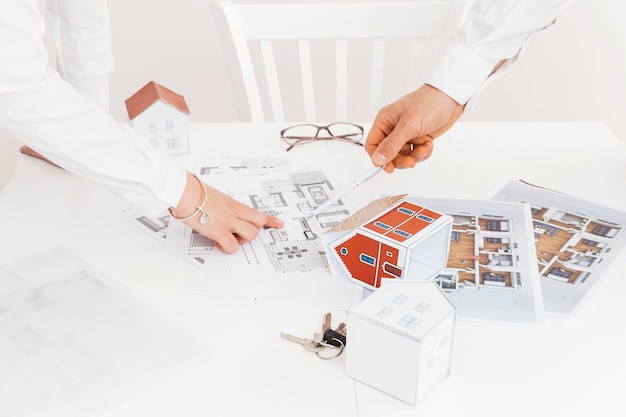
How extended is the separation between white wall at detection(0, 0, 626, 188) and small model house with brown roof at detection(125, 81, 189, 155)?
0.94m

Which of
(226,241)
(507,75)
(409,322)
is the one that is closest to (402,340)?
(409,322)

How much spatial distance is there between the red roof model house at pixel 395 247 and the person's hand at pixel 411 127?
241 mm

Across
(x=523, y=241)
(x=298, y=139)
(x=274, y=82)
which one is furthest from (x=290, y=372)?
(x=274, y=82)

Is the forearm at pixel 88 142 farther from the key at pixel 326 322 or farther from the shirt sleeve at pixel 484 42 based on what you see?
the shirt sleeve at pixel 484 42

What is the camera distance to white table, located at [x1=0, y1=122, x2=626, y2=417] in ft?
2.40

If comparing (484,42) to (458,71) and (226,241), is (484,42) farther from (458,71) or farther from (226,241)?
(226,241)

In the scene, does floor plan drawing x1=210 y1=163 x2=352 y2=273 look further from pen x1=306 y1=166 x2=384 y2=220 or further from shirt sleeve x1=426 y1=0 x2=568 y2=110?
shirt sleeve x1=426 y1=0 x2=568 y2=110

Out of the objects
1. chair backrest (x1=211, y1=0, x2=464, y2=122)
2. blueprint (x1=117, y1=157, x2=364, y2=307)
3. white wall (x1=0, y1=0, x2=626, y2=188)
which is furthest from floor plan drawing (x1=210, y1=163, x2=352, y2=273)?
white wall (x1=0, y1=0, x2=626, y2=188)

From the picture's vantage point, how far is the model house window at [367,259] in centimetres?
89

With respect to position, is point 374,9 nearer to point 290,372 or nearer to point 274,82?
point 274,82

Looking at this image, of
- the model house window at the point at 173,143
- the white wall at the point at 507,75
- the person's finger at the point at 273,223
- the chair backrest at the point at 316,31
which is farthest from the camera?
the white wall at the point at 507,75

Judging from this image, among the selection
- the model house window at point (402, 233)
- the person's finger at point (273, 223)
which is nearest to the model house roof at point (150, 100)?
the person's finger at point (273, 223)

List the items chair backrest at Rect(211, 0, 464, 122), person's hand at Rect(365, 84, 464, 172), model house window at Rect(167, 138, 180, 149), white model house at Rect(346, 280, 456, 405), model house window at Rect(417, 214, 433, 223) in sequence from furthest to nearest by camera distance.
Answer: chair backrest at Rect(211, 0, 464, 122) → model house window at Rect(167, 138, 180, 149) → person's hand at Rect(365, 84, 464, 172) → model house window at Rect(417, 214, 433, 223) → white model house at Rect(346, 280, 456, 405)

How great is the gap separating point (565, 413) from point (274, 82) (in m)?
1.03
